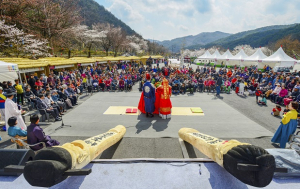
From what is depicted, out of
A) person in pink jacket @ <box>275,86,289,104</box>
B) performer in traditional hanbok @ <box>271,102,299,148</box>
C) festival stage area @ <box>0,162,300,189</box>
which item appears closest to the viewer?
festival stage area @ <box>0,162,300,189</box>

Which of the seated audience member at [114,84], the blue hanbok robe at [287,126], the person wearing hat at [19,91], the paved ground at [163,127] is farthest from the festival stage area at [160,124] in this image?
the seated audience member at [114,84]

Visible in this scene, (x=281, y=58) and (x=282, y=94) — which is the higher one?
(x=281, y=58)

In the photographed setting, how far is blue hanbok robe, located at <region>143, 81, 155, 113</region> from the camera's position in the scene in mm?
7547

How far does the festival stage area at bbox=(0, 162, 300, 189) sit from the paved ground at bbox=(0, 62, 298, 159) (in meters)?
1.92

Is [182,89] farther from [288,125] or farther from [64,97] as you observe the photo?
[288,125]

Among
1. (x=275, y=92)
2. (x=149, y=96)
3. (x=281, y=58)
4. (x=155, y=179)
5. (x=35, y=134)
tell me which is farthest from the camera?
(x=281, y=58)

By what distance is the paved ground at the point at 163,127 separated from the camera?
16.1 feet

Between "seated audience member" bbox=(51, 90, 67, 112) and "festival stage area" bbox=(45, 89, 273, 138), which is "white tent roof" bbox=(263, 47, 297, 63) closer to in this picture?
"festival stage area" bbox=(45, 89, 273, 138)

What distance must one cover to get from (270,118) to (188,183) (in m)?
8.02

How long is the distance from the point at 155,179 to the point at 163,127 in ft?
15.9

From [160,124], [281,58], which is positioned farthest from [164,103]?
[281,58]

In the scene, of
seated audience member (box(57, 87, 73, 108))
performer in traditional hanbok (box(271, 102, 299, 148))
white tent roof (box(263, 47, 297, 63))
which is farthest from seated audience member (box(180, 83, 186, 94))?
white tent roof (box(263, 47, 297, 63))

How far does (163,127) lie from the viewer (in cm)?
661

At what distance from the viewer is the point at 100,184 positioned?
1.76m
